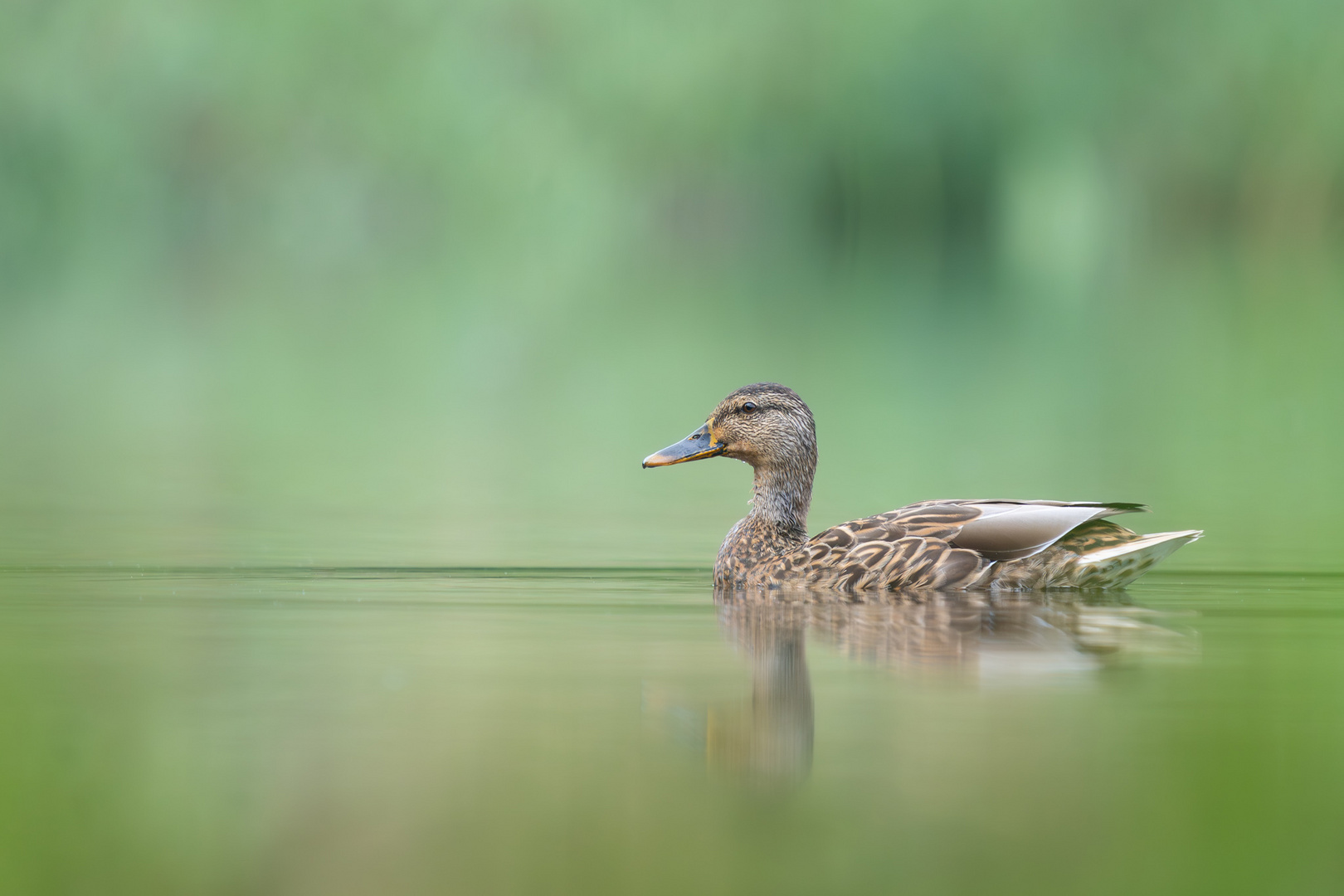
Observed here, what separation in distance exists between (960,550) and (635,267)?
36945 millimetres

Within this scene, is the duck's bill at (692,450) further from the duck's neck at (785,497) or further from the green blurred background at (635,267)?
the green blurred background at (635,267)

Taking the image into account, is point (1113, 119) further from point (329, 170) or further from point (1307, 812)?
point (1307, 812)

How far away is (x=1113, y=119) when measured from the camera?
163 feet

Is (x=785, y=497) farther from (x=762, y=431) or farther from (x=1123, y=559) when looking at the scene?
(x=1123, y=559)

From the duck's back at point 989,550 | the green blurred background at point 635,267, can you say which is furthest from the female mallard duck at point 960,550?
the green blurred background at point 635,267

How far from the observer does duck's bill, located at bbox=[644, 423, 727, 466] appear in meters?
9.63

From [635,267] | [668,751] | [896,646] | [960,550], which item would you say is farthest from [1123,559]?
[635,267]

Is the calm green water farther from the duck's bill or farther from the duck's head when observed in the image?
the duck's head

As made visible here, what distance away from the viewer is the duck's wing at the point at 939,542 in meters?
8.62

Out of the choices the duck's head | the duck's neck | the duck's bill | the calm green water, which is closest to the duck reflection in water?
the calm green water

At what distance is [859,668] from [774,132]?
156 feet

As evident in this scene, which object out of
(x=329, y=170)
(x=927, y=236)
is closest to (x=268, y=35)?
(x=329, y=170)

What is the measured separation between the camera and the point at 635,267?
4534 cm

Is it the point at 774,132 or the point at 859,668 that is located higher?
the point at 774,132
